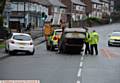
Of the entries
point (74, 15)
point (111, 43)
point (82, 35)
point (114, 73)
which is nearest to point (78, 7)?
point (74, 15)

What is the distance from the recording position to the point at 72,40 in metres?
34.7

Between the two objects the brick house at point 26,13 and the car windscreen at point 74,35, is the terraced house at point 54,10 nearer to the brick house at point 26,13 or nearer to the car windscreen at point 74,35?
the brick house at point 26,13

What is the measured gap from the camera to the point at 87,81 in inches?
690

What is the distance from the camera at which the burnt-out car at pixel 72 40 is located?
34.7 m

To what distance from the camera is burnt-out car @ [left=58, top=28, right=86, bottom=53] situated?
34688 mm

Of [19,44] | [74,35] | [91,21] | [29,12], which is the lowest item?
[91,21]

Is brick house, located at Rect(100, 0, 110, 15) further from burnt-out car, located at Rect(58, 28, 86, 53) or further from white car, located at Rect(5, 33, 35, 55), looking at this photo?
white car, located at Rect(5, 33, 35, 55)

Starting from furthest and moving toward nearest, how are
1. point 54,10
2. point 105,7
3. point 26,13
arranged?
1. point 105,7
2. point 54,10
3. point 26,13

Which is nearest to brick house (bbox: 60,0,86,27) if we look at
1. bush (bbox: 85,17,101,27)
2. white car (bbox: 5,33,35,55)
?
bush (bbox: 85,17,101,27)

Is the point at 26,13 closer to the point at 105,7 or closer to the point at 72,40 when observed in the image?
the point at 72,40

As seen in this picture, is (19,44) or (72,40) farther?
(72,40)

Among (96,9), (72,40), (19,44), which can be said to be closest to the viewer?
(19,44)

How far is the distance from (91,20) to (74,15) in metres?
9.80

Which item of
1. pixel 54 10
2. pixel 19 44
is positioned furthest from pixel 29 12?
pixel 19 44
